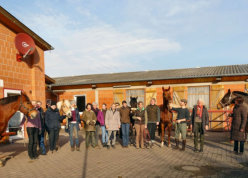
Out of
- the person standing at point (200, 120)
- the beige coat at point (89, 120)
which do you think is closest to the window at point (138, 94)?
the beige coat at point (89, 120)

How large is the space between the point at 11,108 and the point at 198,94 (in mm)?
10554

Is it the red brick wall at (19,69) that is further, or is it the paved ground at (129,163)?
the red brick wall at (19,69)

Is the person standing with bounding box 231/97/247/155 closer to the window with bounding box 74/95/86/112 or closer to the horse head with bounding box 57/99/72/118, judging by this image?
the horse head with bounding box 57/99/72/118

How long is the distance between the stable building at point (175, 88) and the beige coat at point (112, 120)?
572cm

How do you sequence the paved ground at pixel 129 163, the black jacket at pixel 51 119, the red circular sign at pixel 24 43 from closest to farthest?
the paved ground at pixel 129 163, the black jacket at pixel 51 119, the red circular sign at pixel 24 43

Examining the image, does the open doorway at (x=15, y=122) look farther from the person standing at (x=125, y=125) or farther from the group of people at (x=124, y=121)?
the person standing at (x=125, y=125)

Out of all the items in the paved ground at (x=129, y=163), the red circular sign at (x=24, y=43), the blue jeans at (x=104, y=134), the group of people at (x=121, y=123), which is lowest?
the paved ground at (x=129, y=163)

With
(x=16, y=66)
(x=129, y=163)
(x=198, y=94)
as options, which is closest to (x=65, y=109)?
(x=129, y=163)

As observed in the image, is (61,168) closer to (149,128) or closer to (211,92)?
(149,128)

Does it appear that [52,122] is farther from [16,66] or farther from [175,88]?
[175,88]

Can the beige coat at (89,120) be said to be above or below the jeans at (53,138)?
above

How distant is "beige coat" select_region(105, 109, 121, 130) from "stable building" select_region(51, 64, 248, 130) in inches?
225

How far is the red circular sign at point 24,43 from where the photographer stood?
922 centimetres

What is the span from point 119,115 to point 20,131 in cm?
529
